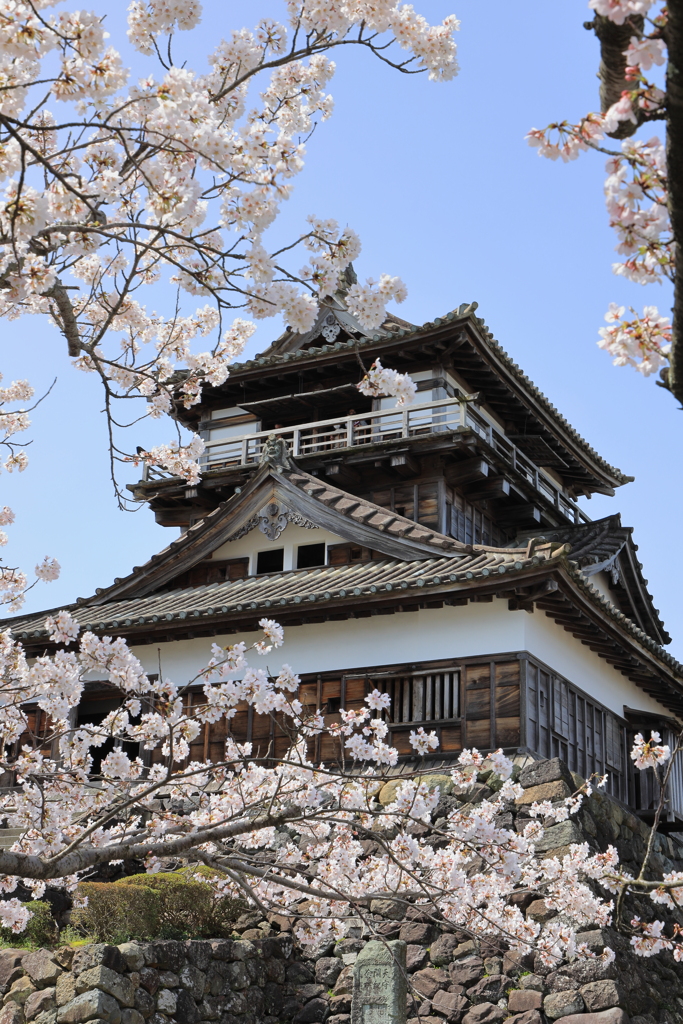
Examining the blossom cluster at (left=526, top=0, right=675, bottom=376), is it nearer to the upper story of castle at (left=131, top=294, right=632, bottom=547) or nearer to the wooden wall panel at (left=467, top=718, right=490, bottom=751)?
the wooden wall panel at (left=467, top=718, right=490, bottom=751)

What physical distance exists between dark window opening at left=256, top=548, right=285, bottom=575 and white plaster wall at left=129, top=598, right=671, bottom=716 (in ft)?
6.90

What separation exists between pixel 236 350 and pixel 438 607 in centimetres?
682

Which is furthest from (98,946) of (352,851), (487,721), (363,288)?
(363,288)

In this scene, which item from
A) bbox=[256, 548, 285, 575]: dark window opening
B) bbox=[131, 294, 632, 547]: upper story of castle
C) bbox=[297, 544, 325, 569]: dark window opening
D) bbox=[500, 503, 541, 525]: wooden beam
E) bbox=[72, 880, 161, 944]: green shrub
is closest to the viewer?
bbox=[72, 880, 161, 944]: green shrub

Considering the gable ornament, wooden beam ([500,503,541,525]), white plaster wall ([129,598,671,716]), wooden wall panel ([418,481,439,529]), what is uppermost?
wooden beam ([500,503,541,525])

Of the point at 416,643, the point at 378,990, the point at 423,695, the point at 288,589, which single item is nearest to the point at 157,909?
the point at 378,990

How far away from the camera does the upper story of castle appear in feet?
62.1

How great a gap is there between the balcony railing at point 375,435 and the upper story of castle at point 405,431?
35mm

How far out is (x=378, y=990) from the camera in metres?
10.7

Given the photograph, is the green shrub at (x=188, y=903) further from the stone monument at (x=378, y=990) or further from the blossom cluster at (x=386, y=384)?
the blossom cluster at (x=386, y=384)

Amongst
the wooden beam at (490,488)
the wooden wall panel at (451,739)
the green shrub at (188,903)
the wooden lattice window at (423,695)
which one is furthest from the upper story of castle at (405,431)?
the green shrub at (188,903)

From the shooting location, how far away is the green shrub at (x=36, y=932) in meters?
11.4

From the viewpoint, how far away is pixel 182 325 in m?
8.74

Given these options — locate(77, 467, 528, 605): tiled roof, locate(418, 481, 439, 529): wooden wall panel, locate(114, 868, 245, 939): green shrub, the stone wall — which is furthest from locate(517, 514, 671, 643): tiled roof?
locate(114, 868, 245, 939): green shrub
